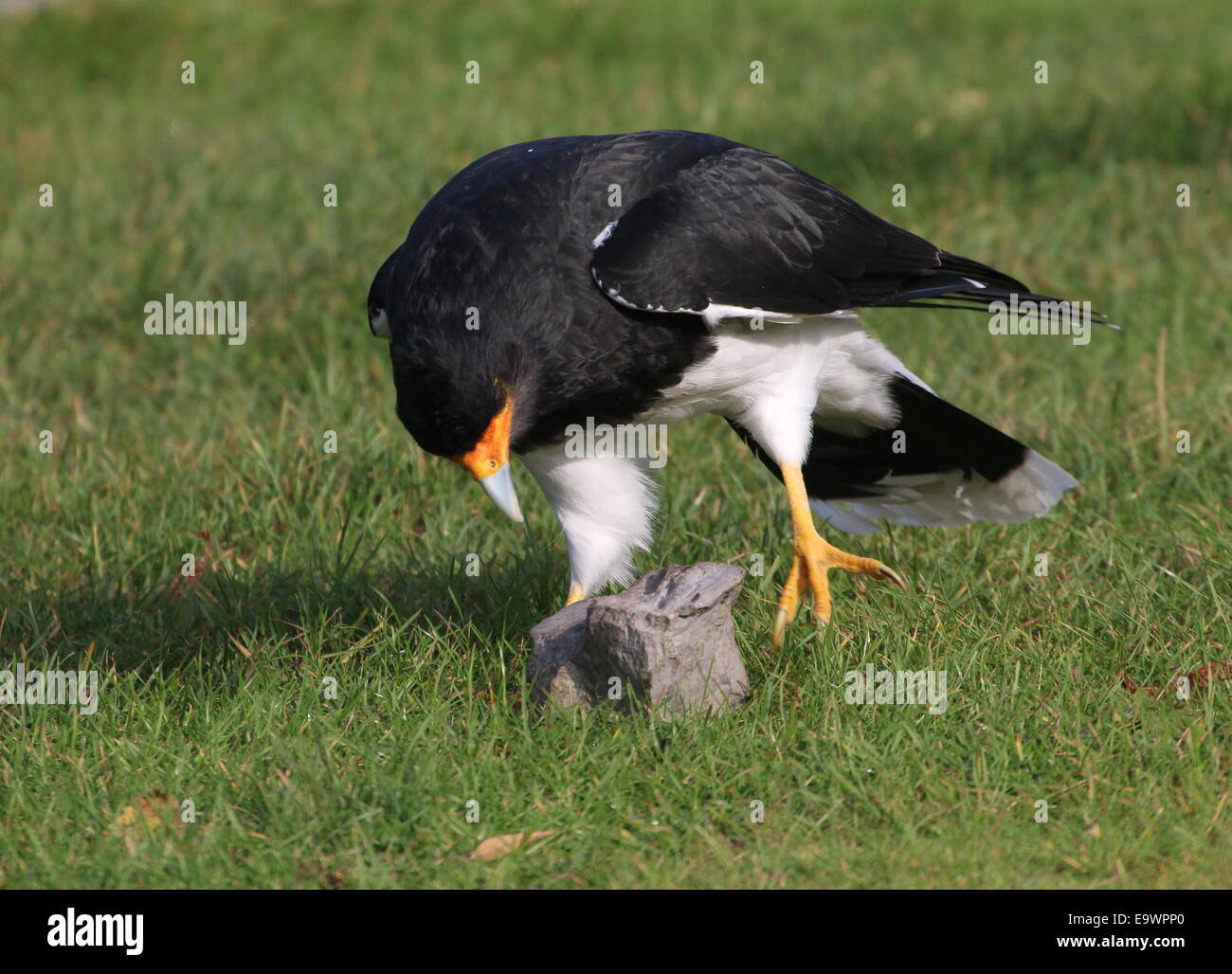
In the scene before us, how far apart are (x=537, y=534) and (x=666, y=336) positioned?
4.95ft

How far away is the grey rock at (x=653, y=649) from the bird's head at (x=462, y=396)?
0.45 meters

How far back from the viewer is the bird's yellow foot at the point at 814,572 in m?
4.66

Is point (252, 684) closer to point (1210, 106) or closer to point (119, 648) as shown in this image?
point (119, 648)

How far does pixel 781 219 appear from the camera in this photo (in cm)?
486

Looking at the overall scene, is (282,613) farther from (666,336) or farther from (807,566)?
(807,566)

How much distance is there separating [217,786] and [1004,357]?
14.7 feet

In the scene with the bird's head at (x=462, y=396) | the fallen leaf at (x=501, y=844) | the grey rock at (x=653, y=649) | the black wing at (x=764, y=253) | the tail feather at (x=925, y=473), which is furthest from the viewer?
the tail feather at (x=925, y=473)

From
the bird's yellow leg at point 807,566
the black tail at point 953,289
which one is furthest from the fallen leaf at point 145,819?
the black tail at point 953,289

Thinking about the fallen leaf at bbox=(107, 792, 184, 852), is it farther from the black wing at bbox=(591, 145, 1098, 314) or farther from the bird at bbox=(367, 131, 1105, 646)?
the black wing at bbox=(591, 145, 1098, 314)

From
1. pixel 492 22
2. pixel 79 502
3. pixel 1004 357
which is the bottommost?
pixel 79 502

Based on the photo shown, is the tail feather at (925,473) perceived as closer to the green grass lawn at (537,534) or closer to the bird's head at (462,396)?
the green grass lawn at (537,534)

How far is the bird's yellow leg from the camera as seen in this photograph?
467 centimetres

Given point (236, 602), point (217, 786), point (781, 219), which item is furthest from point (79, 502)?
point (781, 219)

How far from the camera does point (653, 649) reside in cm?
409
